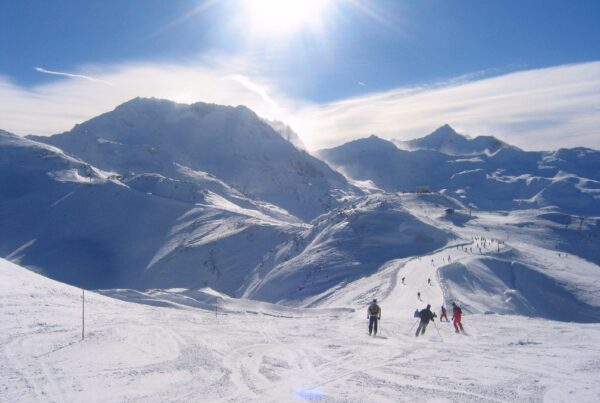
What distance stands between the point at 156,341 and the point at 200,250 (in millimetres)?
117726

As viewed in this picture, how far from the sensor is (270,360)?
15461mm

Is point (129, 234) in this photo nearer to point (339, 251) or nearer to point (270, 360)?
point (339, 251)

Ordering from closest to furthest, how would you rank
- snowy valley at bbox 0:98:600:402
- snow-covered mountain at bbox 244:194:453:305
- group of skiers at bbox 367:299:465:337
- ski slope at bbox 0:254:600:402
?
ski slope at bbox 0:254:600:402
snowy valley at bbox 0:98:600:402
group of skiers at bbox 367:299:465:337
snow-covered mountain at bbox 244:194:453:305

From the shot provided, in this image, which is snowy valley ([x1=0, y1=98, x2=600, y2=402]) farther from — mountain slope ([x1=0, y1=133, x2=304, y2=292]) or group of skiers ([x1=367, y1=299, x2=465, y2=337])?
mountain slope ([x1=0, y1=133, x2=304, y2=292])

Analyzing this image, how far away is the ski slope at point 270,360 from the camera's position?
38.3 feet

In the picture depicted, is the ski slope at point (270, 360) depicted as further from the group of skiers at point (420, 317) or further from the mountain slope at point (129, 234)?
the mountain slope at point (129, 234)

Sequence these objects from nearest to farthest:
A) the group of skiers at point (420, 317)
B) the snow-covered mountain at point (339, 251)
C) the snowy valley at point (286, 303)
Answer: the snowy valley at point (286, 303), the group of skiers at point (420, 317), the snow-covered mountain at point (339, 251)

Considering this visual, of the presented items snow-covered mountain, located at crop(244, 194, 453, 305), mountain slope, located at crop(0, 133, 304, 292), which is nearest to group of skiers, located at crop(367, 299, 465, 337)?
snow-covered mountain, located at crop(244, 194, 453, 305)

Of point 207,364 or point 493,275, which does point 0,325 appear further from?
point 493,275

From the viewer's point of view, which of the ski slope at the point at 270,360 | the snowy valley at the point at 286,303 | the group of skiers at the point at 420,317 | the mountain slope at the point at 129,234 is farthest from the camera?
the mountain slope at the point at 129,234

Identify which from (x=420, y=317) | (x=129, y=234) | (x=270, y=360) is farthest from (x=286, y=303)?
(x=129, y=234)

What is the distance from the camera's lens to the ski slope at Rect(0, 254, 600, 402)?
11688 millimetres

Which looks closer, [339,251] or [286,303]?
[286,303]

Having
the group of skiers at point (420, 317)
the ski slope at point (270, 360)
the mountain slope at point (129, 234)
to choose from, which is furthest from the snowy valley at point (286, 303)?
the mountain slope at point (129, 234)
